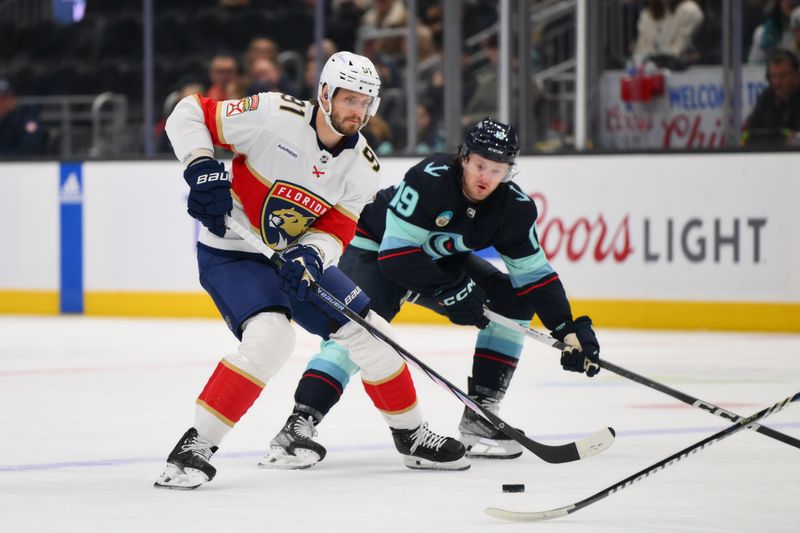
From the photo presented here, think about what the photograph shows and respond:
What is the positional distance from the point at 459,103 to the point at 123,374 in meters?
3.81

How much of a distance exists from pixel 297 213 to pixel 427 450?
29.4 inches

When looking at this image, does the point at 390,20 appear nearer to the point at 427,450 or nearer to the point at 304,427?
the point at 304,427

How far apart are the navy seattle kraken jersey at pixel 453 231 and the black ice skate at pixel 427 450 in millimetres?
398

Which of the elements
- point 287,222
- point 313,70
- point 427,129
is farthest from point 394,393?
point 313,70

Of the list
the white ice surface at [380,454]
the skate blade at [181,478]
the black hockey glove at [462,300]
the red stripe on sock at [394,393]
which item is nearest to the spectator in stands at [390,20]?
the white ice surface at [380,454]

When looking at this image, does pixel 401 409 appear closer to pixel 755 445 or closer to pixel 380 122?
pixel 755 445

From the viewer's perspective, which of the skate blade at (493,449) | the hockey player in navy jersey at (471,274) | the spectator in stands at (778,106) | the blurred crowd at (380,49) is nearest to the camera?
the hockey player in navy jersey at (471,274)

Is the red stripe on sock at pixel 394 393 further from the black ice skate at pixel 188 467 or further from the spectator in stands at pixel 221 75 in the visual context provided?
the spectator in stands at pixel 221 75

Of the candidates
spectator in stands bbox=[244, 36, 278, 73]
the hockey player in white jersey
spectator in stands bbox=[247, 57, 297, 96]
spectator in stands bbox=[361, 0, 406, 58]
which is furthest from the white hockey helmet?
spectator in stands bbox=[244, 36, 278, 73]

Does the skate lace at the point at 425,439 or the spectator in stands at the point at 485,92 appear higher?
the spectator in stands at the point at 485,92

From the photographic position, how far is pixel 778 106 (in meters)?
8.47

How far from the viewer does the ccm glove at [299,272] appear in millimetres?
3723

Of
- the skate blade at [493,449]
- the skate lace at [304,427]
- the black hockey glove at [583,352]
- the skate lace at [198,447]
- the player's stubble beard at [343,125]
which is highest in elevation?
the player's stubble beard at [343,125]

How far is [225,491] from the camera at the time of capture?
358 centimetres
